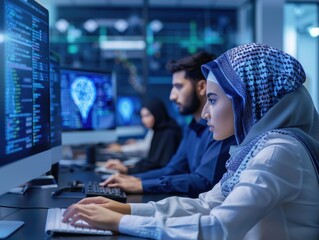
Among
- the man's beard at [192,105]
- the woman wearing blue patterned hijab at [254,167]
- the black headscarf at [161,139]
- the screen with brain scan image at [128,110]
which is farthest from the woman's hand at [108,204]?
the screen with brain scan image at [128,110]

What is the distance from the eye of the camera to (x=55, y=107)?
1906 millimetres

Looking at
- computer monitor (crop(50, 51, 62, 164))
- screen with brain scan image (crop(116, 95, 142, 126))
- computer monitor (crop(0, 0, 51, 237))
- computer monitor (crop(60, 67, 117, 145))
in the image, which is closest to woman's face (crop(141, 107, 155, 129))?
screen with brain scan image (crop(116, 95, 142, 126))

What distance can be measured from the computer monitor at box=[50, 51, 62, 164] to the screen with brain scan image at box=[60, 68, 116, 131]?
11.3 inches

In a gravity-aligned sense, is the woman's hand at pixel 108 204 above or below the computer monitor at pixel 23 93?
below

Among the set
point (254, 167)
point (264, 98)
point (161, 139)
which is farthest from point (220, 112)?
point (161, 139)

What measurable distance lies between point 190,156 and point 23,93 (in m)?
1.22

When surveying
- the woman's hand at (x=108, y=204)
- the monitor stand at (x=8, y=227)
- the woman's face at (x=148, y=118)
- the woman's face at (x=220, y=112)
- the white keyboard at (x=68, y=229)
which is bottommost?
the monitor stand at (x=8, y=227)

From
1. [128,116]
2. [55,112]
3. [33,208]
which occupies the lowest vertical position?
[33,208]

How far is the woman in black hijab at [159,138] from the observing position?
2.66 meters

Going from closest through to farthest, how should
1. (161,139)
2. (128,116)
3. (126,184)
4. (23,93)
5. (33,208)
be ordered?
(23,93) < (33,208) < (126,184) < (161,139) < (128,116)

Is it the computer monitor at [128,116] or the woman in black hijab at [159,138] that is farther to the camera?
the computer monitor at [128,116]

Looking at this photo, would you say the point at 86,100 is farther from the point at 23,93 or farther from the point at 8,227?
the point at 8,227

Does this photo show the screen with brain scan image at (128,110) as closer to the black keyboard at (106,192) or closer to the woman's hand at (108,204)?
the black keyboard at (106,192)

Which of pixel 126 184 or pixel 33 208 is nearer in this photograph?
pixel 33 208
